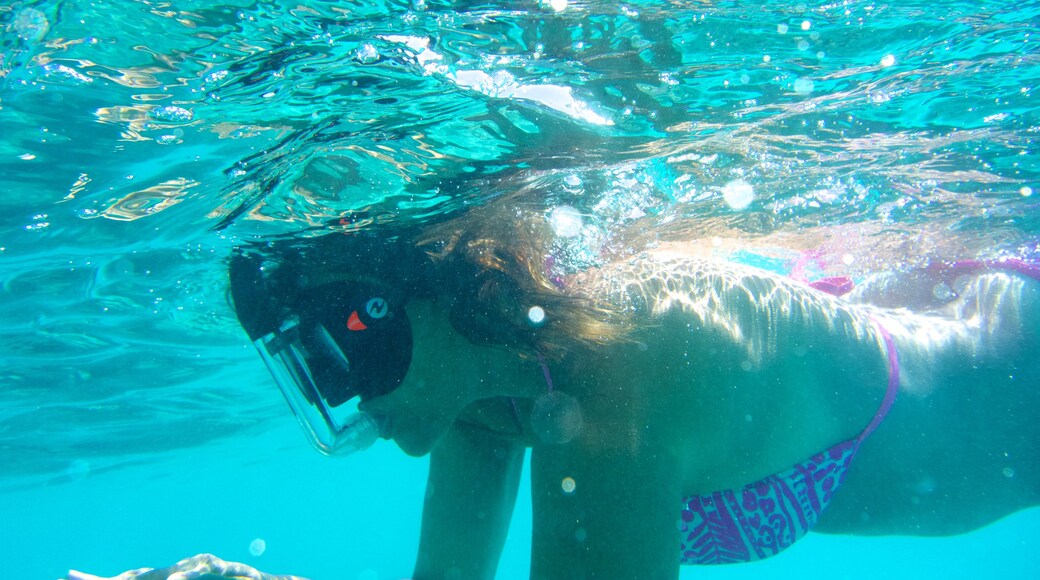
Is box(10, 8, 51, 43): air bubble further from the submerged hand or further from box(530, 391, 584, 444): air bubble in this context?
box(530, 391, 584, 444): air bubble

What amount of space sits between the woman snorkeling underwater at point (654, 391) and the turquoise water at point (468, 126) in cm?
182

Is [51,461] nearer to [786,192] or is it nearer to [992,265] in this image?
[786,192]

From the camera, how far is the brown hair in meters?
2.73

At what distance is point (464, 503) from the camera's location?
3.93m

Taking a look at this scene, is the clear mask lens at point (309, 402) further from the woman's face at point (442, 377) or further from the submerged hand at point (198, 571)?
the submerged hand at point (198, 571)

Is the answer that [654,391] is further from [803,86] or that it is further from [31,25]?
[803,86]

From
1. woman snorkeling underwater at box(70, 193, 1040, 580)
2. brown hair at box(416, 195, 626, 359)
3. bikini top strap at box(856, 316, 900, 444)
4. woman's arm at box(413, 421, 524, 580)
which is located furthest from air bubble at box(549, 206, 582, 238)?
bikini top strap at box(856, 316, 900, 444)

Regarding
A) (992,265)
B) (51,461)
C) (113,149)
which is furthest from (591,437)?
(51,461)

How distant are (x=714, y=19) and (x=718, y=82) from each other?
3.31 ft

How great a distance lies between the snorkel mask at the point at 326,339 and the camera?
3.21 metres

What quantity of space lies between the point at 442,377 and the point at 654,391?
1.19 meters

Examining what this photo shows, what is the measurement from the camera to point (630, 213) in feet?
27.8

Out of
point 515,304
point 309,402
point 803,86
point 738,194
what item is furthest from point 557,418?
point 738,194

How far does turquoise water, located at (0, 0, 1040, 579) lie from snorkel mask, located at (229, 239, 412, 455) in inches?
77.1
